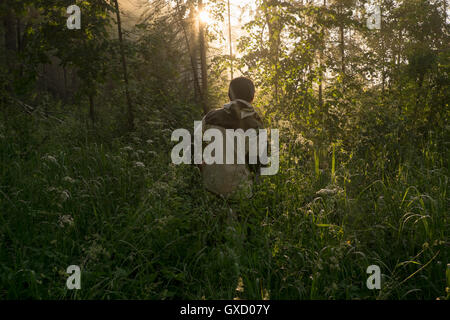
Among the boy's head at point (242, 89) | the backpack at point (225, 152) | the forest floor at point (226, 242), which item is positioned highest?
the boy's head at point (242, 89)

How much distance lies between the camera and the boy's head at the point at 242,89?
12.2 ft

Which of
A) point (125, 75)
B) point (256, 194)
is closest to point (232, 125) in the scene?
point (256, 194)

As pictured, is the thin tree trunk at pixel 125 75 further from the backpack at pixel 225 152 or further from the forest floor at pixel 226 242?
the backpack at pixel 225 152

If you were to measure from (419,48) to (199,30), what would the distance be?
5.95 metres

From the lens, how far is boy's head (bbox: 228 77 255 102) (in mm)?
3729

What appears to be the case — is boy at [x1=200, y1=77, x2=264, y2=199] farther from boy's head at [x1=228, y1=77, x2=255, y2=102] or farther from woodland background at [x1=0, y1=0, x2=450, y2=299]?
woodland background at [x1=0, y1=0, x2=450, y2=299]

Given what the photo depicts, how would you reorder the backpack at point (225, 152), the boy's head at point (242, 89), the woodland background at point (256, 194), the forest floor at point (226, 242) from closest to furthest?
the forest floor at point (226, 242), the woodland background at point (256, 194), the backpack at point (225, 152), the boy's head at point (242, 89)

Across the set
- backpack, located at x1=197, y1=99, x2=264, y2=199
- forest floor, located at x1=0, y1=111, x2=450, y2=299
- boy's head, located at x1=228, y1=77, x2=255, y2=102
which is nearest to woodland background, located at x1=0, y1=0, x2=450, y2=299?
forest floor, located at x1=0, y1=111, x2=450, y2=299

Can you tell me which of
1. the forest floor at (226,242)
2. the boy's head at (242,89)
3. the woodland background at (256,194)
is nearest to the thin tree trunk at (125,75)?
the woodland background at (256,194)

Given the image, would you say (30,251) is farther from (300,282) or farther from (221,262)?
(300,282)

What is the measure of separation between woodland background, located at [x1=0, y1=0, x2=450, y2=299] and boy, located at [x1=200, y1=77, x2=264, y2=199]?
197 millimetres

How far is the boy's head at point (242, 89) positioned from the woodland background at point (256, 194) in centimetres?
89
